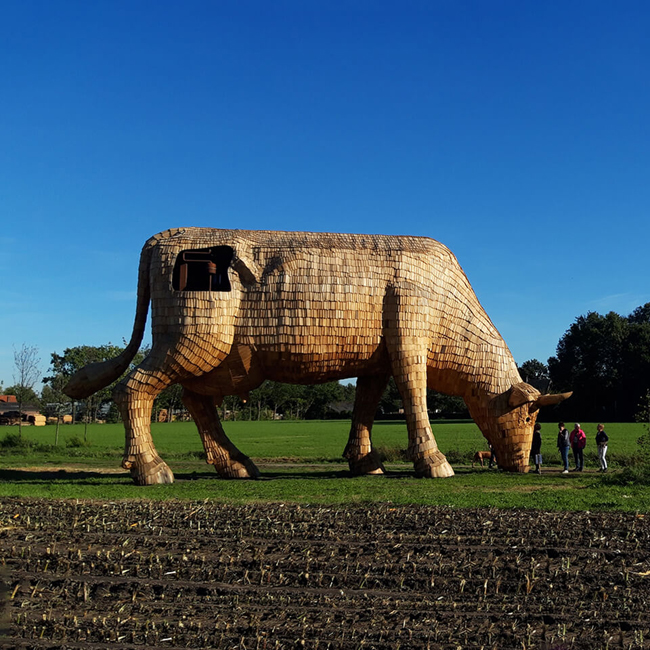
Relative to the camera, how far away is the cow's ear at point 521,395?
1482 centimetres

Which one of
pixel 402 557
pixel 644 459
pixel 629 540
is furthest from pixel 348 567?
pixel 644 459

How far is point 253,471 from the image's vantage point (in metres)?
15.5

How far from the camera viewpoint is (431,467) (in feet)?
46.9

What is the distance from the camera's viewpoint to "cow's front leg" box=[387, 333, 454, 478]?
46.4ft

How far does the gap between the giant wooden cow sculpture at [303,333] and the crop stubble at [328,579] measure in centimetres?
415

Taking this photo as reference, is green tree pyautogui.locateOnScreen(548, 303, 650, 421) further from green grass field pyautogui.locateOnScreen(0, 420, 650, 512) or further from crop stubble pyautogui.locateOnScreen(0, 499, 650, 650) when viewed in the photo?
crop stubble pyautogui.locateOnScreen(0, 499, 650, 650)

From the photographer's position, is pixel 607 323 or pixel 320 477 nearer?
pixel 320 477

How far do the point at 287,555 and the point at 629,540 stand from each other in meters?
4.01

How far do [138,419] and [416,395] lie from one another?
5.46m

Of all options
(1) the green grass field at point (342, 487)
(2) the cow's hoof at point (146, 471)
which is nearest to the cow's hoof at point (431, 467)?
(1) the green grass field at point (342, 487)

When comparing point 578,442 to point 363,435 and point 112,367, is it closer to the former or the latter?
point 363,435

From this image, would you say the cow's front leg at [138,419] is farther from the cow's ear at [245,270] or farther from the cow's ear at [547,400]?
the cow's ear at [547,400]

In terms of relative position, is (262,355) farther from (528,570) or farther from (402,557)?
(528,570)

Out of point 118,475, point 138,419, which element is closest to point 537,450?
point 138,419
